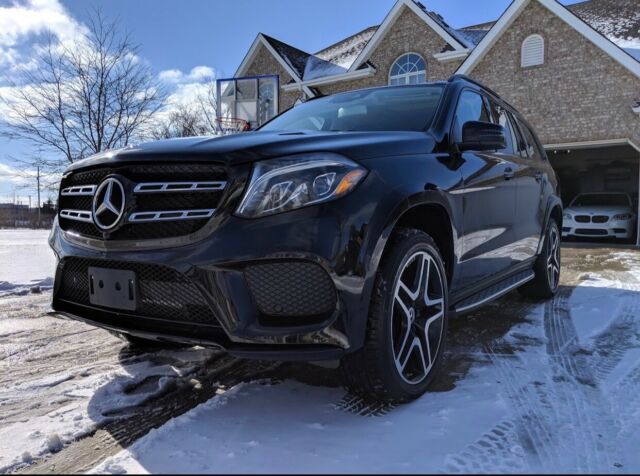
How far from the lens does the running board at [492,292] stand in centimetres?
289

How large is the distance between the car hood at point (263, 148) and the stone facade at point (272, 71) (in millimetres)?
18013

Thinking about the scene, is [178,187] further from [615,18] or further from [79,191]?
[615,18]

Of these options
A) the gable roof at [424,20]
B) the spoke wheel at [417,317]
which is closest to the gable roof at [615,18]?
the gable roof at [424,20]

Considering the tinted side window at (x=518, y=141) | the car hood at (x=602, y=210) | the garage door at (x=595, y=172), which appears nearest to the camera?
the tinted side window at (x=518, y=141)

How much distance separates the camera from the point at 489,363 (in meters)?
2.89

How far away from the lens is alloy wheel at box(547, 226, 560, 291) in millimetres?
4773

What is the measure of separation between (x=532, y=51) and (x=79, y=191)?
1462 centimetres

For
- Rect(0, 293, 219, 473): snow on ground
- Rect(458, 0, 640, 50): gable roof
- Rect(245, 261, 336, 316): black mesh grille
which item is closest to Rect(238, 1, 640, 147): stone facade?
Rect(458, 0, 640, 50): gable roof

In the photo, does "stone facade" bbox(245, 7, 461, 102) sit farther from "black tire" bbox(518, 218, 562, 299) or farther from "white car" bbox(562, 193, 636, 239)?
"black tire" bbox(518, 218, 562, 299)

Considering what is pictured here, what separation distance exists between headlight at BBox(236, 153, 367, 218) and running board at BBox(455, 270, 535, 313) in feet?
3.90

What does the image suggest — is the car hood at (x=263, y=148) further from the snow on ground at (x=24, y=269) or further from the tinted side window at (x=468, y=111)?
the snow on ground at (x=24, y=269)

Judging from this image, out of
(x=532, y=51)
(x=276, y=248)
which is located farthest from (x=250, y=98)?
(x=276, y=248)

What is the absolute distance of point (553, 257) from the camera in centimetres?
498

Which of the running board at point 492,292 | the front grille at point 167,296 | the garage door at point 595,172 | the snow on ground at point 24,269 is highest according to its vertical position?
the garage door at point 595,172
